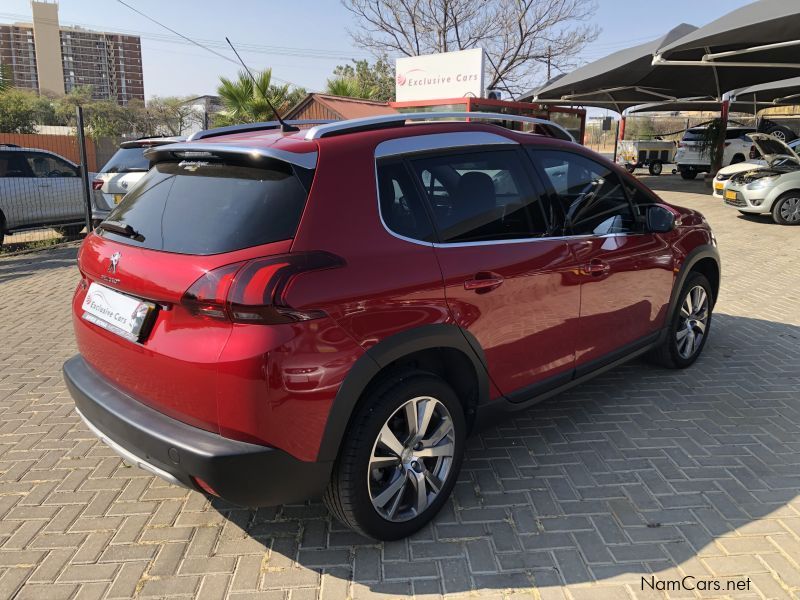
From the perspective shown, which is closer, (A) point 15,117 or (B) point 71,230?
(B) point 71,230

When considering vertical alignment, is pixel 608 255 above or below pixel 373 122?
below

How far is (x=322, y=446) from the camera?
7.39 ft

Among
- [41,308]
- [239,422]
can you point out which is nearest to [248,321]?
[239,422]

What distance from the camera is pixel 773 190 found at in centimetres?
1221

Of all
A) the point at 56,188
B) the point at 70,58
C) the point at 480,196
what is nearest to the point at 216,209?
the point at 480,196

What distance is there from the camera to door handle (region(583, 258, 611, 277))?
3375 millimetres

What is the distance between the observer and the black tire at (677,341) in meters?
4.34

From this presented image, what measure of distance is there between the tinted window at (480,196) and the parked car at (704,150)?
72.0ft

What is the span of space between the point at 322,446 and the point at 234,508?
39.0 inches

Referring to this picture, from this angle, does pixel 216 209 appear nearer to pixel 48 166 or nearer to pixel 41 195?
pixel 41 195

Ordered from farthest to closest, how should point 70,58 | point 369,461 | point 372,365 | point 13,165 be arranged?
1. point 70,58
2. point 13,165
3. point 369,461
4. point 372,365

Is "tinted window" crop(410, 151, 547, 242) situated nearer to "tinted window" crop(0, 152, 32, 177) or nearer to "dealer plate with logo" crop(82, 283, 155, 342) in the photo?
"dealer plate with logo" crop(82, 283, 155, 342)

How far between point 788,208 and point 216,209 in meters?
13.3

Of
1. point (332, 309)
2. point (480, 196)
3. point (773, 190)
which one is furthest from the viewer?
point (773, 190)
